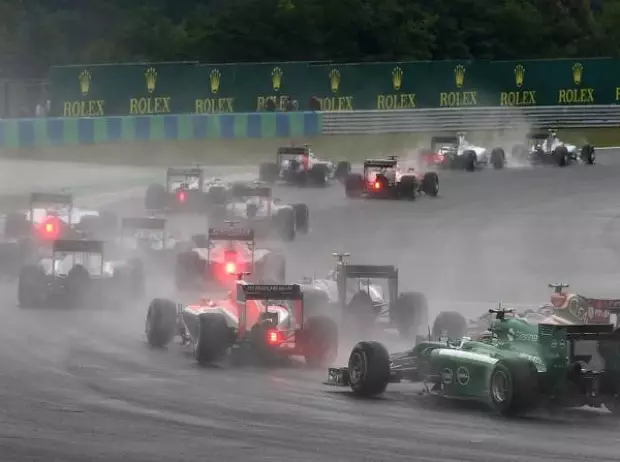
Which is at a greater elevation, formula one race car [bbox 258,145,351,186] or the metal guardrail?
the metal guardrail

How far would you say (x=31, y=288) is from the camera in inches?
987

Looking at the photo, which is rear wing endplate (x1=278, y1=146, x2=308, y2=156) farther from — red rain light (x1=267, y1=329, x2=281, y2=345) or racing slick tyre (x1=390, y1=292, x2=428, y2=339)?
red rain light (x1=267, y1=329, x2=281, y2=345)

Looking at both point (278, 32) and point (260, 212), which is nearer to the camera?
point (260, 212)

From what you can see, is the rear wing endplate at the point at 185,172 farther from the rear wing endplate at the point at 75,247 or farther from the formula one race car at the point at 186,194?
the rear wing endplate at the point at 75,247

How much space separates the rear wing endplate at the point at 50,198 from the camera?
30188 millimetres

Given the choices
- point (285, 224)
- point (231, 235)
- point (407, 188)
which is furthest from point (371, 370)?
point (407, 188)

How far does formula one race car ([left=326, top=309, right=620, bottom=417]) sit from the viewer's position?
15.8 meters

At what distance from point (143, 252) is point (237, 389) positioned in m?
13.1

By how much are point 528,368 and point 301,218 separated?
21199mm

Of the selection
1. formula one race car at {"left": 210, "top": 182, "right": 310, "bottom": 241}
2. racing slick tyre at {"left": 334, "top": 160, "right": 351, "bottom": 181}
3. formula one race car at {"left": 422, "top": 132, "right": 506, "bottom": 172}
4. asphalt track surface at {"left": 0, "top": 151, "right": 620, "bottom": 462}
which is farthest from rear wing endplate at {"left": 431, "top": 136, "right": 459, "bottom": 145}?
asphalt track surface at {"left": 0, "top": 151, "right": 620, "bottom": 462}

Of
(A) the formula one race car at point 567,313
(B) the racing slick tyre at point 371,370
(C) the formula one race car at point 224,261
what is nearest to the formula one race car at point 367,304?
(A) the formula one race car at point 567,313

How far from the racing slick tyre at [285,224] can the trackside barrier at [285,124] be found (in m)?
15.8

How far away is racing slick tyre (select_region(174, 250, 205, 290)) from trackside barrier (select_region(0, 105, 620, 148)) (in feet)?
74.0

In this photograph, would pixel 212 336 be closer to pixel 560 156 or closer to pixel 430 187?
pixel 430 187
